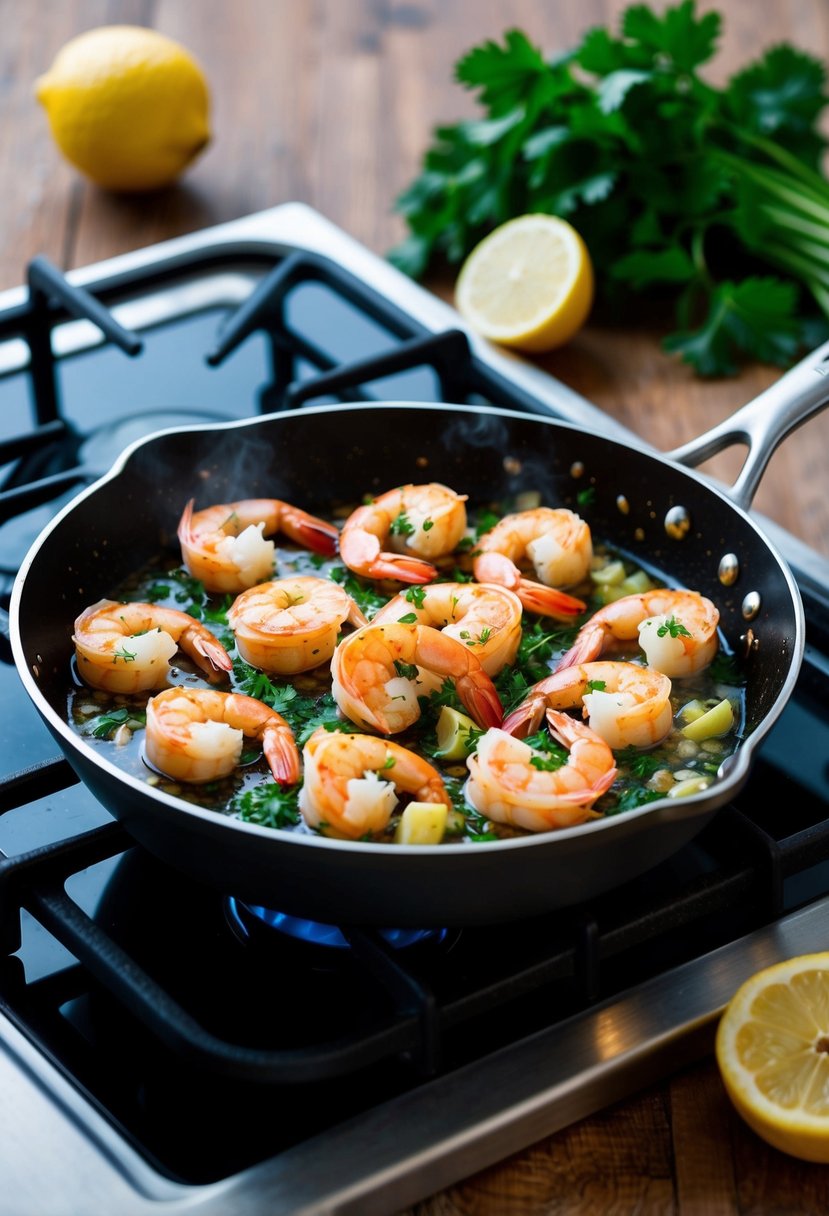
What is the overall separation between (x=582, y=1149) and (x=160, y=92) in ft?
6.26

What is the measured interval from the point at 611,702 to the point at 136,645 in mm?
501

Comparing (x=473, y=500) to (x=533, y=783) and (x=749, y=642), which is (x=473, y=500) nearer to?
(x=749, y=642)

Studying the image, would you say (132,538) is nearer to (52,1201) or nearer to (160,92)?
(52,1201)

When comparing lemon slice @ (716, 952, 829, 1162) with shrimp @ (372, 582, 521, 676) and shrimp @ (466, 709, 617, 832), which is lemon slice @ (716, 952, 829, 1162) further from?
shrimp @ (372, 582, 521, 676)

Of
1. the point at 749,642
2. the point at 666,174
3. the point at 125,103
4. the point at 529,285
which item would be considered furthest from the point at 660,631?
the point at 125,103

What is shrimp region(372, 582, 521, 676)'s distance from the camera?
1.51 metres

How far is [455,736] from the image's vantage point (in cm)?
144

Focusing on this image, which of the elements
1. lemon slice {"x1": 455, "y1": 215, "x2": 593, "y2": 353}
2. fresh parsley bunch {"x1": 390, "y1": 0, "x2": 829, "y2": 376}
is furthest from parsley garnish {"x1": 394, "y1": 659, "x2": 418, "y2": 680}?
fresh parsley bunch {"x1": 390, "y1": 0, "x2": 829, "y2": 376}

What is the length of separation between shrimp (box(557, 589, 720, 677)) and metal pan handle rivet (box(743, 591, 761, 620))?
6 cm

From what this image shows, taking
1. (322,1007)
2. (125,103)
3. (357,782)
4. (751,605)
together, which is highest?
(125,103)

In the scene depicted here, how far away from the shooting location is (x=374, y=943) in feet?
4.07

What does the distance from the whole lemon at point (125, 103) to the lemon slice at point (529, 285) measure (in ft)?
2.04

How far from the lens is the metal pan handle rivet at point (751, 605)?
166 centimetres

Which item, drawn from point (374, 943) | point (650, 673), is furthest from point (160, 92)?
point (374, 943)
